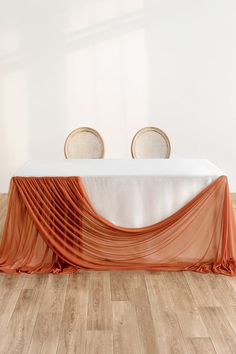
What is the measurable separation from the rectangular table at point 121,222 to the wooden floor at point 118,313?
0.12 m

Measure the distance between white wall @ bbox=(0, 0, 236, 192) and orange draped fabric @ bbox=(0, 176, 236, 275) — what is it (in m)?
2.56

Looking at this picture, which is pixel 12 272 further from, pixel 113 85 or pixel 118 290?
pixel 113 85

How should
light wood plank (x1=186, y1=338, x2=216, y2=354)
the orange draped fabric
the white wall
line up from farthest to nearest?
the white wall < the orange draped fabric < light wood plank (x1=186, y1=338, x2=216, y2=354)

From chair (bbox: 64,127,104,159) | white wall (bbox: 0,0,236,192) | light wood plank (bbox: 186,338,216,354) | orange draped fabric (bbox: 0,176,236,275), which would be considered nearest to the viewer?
light wood plank (bbox: 186,338,216,354)

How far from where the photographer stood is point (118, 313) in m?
2.73

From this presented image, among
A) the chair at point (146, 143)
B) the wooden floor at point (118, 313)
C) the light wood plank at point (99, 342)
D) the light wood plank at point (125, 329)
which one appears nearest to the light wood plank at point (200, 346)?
the wooden floor at point (118, 313)

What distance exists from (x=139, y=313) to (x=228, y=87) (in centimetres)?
367

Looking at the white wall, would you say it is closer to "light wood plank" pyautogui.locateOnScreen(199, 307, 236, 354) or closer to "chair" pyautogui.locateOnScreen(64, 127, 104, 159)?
"chair" pyautogui.locateOnScreen(64, 127, 104, 159)

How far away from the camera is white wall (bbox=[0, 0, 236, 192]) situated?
565cm

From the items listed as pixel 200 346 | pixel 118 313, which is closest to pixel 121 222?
pixel 118 313

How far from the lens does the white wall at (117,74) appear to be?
565 cm

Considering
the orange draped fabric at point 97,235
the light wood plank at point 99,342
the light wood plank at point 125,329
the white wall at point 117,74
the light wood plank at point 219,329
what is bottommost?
the light wood plank at point 219,329

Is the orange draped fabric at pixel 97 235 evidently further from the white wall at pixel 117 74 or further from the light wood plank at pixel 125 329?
the white wall at pixel 117 74

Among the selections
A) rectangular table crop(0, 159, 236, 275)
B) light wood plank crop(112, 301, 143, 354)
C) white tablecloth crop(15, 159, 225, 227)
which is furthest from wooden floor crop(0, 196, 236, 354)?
white tablecloth crop(15, 159, 225, 227)
